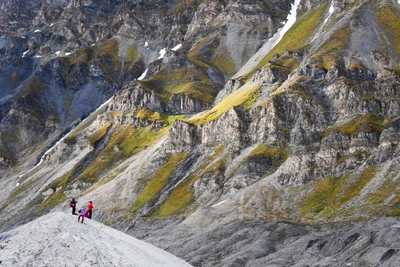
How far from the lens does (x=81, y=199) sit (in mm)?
193875

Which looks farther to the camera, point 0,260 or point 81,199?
point 81,199

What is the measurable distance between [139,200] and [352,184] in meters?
84.3

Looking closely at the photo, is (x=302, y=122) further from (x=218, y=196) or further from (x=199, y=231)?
(x=199, y=231)

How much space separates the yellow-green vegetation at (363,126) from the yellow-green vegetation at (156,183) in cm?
6755

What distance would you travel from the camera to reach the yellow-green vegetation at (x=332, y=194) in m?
123

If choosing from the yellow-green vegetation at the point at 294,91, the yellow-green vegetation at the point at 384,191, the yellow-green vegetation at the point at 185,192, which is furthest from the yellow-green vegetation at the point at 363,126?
the yellow-green vegetation at the point at 185,192

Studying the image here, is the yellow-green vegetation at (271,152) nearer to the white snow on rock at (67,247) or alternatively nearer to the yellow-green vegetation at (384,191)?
the yellow-green vegetation at (384,191)

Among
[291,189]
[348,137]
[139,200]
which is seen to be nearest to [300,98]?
[348,137]

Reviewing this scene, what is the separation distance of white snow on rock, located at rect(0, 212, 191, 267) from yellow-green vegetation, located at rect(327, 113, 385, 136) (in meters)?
112

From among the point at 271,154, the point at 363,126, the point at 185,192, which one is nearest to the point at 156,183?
the point at 185,192

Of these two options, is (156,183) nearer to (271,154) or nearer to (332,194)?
(271,154)

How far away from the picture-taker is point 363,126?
152m

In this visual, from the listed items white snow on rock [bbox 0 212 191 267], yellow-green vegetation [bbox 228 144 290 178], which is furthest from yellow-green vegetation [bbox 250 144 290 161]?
white snow on rock [bbox 0 212 191 267]

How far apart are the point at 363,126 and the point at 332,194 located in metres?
33.7
